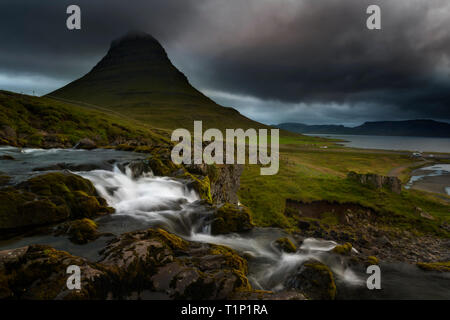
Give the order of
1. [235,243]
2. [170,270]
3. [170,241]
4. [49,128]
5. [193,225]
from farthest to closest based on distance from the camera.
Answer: [49,128], [193,225], [235,243], [170,241], [170,270]

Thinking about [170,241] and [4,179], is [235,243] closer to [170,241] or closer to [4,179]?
[170,241]

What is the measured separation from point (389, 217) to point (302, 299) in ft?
111

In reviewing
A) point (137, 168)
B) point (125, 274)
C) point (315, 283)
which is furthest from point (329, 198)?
point (125, 274)

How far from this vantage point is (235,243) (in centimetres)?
1166

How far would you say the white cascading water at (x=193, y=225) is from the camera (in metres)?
9.94

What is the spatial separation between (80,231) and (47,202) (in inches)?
122

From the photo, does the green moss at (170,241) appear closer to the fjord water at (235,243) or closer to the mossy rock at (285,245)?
the fjord water at (235,243)

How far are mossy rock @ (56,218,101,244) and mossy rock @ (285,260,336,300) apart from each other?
26.2 feet

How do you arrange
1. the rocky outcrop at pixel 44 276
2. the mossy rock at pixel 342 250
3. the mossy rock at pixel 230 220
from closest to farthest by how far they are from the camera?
the rocky outcrop at pixel 44 276 < the mossy rock at pixel 342 250 < the mossy rock at pixel 230 220

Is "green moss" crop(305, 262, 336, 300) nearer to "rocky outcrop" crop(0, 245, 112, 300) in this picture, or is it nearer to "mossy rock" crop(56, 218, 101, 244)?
"rocky outcrop" crop(0, 245, 112, 300)

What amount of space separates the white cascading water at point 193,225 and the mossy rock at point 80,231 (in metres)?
2.49

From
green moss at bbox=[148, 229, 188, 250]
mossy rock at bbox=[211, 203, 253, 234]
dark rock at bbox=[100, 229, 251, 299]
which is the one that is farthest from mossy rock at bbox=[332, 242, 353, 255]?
green moss at bbox=[148, 229, 188, 250]

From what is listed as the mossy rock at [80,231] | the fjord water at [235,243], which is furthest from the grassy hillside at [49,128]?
the mossy rock at [80,231]
